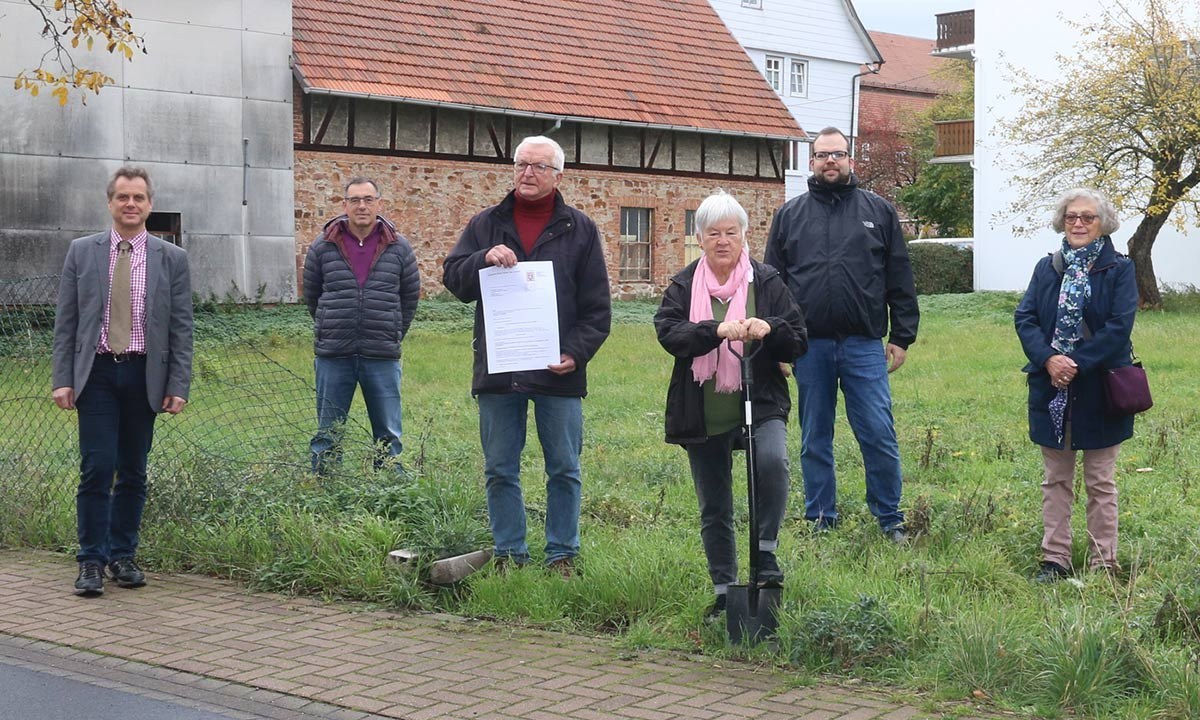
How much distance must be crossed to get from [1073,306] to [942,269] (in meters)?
33.5

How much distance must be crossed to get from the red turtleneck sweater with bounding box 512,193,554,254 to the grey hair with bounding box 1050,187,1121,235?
234 cm

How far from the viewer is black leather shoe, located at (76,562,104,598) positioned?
693 centimetres

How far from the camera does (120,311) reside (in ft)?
23.5

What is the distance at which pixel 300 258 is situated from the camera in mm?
27375

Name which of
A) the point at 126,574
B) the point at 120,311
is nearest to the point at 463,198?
the point at 120,311

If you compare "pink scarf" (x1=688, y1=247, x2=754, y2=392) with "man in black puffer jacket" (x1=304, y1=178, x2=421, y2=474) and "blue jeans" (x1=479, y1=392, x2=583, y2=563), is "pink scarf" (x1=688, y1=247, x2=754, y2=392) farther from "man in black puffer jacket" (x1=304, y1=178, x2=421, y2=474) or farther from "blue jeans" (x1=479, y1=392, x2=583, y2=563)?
"man in black puffer jacket" (x1=304, y1=178, x2=421, y2=474)

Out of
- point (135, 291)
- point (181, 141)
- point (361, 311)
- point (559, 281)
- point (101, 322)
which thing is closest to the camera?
point (559, 281)

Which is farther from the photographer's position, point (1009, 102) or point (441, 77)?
point (1009, 102)

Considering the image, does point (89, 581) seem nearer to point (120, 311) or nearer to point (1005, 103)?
point (120, 311)

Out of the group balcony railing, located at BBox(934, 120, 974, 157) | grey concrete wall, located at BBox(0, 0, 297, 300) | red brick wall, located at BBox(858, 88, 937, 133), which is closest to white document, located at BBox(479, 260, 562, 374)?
grey concrete wall, located at BBox(0, 0, 297, 300)

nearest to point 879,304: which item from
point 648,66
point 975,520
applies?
point 975,520

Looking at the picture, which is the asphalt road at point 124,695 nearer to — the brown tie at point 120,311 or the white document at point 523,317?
the brown tie at point 120,311

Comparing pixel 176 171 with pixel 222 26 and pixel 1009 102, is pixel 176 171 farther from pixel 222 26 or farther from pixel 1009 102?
pixel 1009 102

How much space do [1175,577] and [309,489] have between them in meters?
4.28
